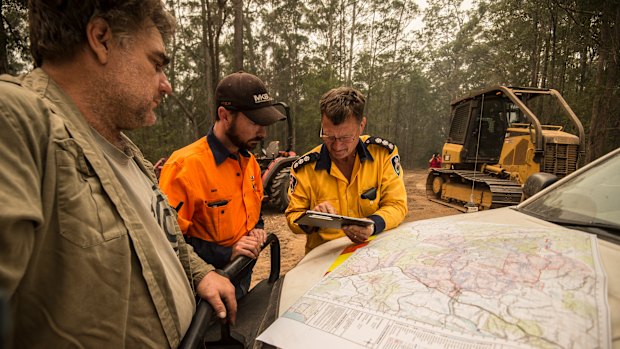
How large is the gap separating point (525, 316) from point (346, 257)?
789 mm

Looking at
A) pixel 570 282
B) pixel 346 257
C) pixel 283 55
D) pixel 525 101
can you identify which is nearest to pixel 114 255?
pixel 346 257

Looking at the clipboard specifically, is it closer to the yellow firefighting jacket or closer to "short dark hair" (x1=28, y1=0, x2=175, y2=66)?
the yellow firefighting jacket

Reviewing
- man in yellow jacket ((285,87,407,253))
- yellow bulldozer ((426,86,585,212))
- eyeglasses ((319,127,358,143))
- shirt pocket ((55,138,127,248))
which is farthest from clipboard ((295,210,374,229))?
yellow bulldozer ((426,86,585,212))

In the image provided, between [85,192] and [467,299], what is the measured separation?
1094 millimetres

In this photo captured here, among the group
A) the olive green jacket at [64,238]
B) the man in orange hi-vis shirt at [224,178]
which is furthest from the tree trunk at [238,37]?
the olive green jacket at [64,238]

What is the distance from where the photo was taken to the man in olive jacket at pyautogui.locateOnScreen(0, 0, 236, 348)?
0.65 m

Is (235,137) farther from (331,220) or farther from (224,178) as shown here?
(331,220)

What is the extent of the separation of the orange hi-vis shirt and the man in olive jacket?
A: 72 cm

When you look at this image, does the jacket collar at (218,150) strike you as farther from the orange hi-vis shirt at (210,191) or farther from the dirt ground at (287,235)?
the dirt ground at (287,235)

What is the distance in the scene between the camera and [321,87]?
2378 centimetres

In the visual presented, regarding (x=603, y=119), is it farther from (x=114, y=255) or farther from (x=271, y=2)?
(x=271, y=2)

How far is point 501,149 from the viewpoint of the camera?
905 centimetres

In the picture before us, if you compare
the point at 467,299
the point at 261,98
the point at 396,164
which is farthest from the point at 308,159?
the point at 467,299

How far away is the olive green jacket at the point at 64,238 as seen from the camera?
614 millimetres
